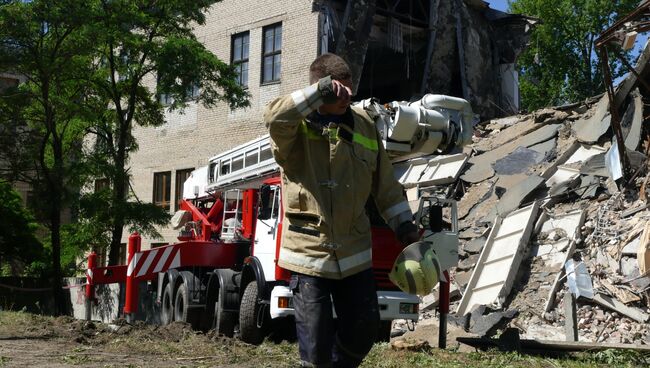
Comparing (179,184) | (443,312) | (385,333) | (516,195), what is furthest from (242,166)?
(179,184)

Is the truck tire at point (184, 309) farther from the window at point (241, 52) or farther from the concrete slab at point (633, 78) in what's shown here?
the window at point (241, 52)

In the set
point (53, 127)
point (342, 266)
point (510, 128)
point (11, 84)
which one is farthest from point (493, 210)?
point (342, 266)

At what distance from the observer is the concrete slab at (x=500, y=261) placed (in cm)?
1316

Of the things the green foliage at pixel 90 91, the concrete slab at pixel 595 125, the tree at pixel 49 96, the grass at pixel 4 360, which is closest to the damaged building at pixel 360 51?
the green foliage at pixel 90 91

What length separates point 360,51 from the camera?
23031 millimetres

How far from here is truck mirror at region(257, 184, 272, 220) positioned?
10.6 m

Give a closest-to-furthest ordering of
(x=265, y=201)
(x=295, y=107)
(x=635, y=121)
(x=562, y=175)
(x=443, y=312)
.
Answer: (x=295, y=107) < (x=443, y=312) < (x=265, y=201) < (x=635, y=121) < (x=562, y=175)

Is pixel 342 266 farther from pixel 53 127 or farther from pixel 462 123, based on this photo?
pixel 53 127

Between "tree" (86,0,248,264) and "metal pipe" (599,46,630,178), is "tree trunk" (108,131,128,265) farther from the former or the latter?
"metal pipe" (599,46,630,178)

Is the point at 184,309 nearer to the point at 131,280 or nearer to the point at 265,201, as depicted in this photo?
the point at 131,280

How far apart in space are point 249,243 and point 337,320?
7.97 metres

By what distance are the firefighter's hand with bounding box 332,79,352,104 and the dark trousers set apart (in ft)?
2.97

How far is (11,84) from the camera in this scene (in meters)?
18.1

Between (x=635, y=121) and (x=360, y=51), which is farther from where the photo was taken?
(x=360, y=51)
